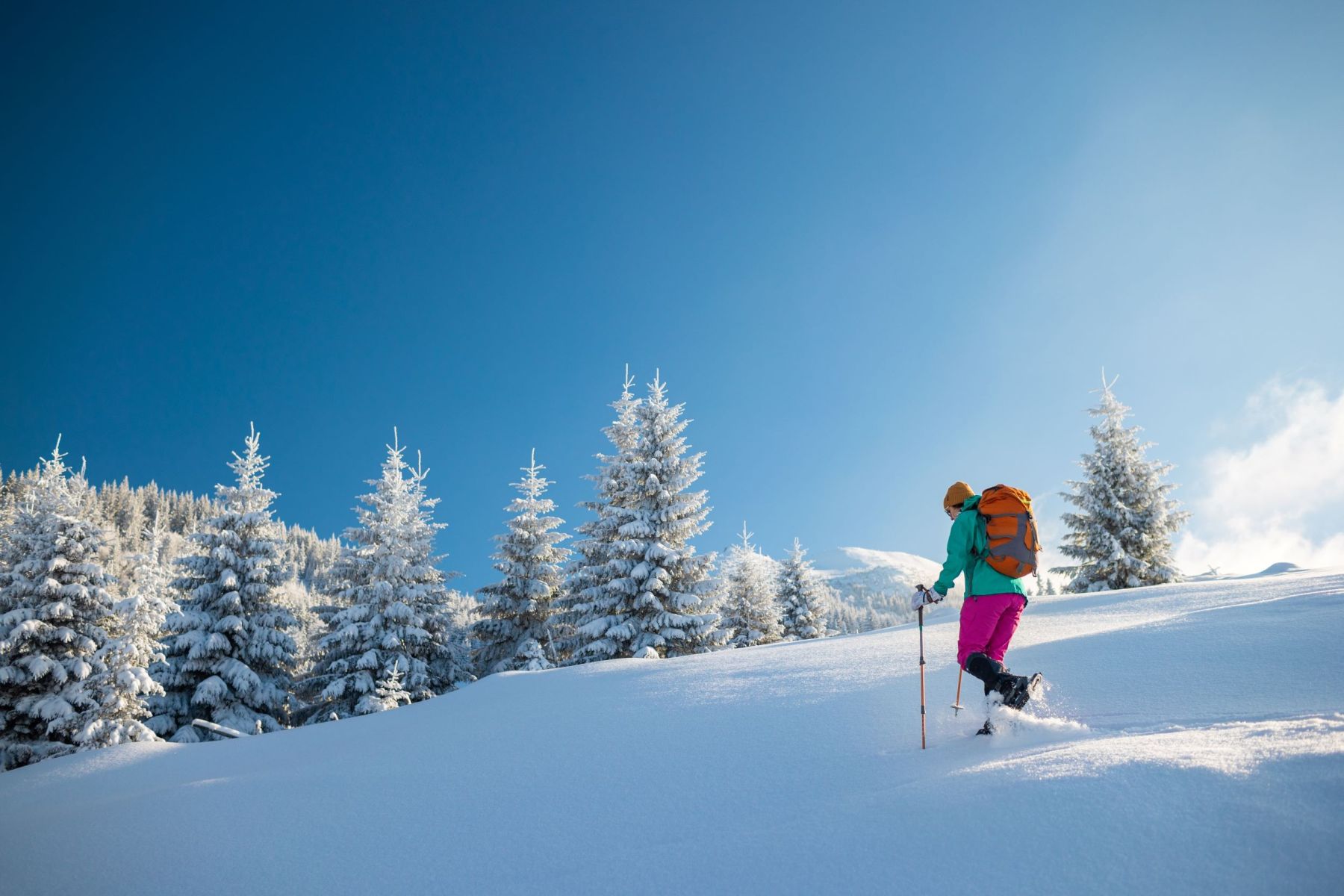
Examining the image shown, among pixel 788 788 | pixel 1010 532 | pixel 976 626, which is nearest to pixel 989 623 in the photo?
pixel 976 626

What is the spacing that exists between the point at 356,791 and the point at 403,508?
16.7m

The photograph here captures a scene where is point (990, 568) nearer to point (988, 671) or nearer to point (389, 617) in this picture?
point (988, 671)

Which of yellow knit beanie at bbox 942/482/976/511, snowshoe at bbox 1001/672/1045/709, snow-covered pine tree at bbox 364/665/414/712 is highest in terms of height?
yellow knit beanie at bbox 942/482/976/511

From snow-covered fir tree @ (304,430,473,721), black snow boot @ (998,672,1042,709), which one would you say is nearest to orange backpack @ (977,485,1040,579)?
black snow boot @ (998,672,1042,709)

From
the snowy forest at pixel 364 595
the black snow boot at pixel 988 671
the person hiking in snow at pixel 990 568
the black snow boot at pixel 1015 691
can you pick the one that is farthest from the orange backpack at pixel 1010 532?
the snowy forest at pixel 364 595

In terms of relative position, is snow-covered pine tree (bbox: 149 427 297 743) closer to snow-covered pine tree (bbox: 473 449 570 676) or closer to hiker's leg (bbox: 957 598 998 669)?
snow-covered pine tree (bbox: 473 449 570 676)

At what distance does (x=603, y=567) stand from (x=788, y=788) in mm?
14527

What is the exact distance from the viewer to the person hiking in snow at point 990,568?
4.25m

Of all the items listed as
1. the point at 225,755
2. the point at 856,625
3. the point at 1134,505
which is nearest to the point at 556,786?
the point at 225,755

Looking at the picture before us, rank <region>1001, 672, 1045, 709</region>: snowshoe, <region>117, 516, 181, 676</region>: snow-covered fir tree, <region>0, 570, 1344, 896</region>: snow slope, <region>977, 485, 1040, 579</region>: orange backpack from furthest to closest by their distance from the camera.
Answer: <region>117, 516, 181, 676</region>: snow-covered fir tree, <region>977, 485, 1040, 579</region>: orange backpack, <region>1001, 672, 1045, 709</region>: snowshoe, <region>0, 570, 1344, 896</region>: snow slope

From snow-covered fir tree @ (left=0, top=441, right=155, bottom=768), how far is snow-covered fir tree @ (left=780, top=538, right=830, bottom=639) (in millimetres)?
23245

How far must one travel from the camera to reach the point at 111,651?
13969mm

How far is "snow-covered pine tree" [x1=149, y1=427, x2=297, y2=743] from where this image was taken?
1588 cm

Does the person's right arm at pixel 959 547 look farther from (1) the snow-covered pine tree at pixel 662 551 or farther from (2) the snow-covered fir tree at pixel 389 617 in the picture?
(2) the snow-covered fir tree at pixel 389 617
